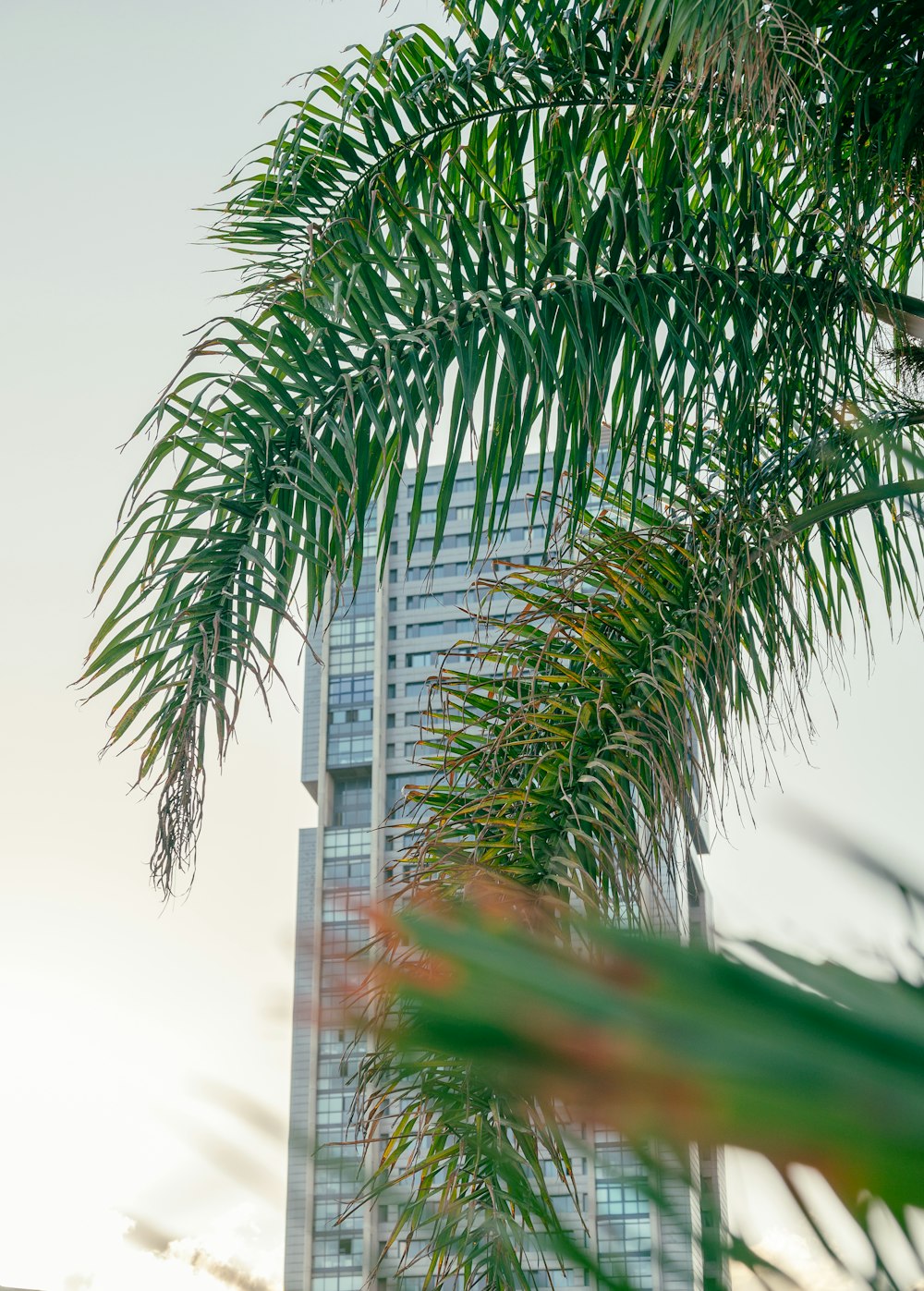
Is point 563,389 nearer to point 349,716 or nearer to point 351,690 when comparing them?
point 349,716

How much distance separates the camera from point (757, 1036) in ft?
0.50

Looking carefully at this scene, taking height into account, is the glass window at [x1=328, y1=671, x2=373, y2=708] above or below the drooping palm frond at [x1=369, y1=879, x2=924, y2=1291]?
above

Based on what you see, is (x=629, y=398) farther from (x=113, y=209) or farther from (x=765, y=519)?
(x=113, y=209)

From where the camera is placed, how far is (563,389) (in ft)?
9.88

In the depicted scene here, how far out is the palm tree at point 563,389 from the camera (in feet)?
8.91

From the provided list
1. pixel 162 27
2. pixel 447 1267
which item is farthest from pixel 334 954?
pixel 162 27

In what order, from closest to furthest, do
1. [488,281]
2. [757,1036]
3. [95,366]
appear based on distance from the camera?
[757,1036], [488,281], [95,366]

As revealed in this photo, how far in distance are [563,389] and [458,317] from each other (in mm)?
278

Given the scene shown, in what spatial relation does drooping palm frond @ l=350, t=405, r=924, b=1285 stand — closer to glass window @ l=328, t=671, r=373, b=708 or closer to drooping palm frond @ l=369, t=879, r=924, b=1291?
drooping palm frond @ l=369, t=879, r=924, b=1291

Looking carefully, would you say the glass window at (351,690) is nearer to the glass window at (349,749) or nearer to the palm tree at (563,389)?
the glass window at (349,749)

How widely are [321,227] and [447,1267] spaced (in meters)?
2.16

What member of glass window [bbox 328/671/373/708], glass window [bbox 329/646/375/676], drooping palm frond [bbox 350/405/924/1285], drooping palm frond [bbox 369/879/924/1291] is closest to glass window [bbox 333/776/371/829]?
glass window [bbox 328/671/373/708]

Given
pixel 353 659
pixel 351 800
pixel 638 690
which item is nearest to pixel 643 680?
pixel 638 690

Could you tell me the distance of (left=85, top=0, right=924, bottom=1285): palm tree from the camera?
2.71m
